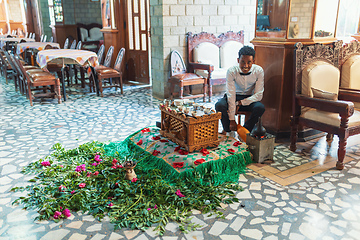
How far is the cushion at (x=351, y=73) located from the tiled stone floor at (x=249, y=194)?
0.74m

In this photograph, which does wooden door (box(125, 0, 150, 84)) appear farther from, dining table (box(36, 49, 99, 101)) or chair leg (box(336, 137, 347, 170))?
chair leg (box(336, 137, 347, 170))

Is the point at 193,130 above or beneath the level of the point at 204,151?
above

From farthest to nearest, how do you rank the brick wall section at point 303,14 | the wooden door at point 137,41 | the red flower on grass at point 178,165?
the wooden door at point 137,41
the brick wall section at point 303,14
the red flower on grass at point 178,165

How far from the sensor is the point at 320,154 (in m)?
3.72

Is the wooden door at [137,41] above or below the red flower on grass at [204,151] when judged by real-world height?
above

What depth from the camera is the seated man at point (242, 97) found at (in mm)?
3762

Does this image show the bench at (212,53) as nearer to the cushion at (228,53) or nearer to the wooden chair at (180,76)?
the cushion at (228,53)

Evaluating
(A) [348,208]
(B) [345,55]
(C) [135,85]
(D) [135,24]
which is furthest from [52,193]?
(D) [135,24]

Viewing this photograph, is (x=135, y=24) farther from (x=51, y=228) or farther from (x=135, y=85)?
(x=51, y=228)

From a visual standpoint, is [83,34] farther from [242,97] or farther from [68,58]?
[242,97]

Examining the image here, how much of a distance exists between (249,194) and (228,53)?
4.53m

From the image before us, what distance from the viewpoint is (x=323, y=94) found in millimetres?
3561

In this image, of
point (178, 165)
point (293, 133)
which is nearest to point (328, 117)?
point (293, 133)

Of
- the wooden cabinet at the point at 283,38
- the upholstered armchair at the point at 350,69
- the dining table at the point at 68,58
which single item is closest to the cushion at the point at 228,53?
the wooden cabinet at the point at 283,38
